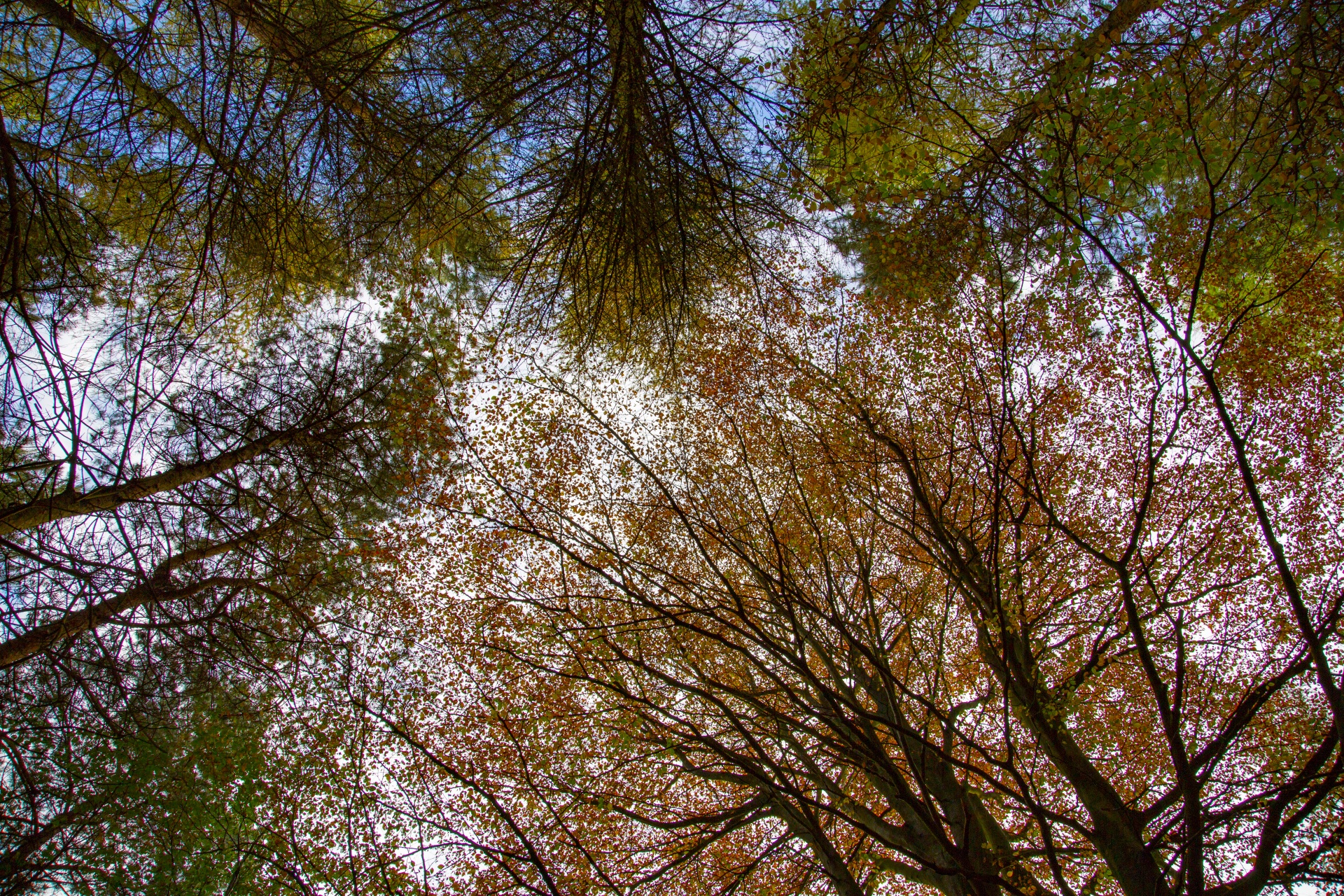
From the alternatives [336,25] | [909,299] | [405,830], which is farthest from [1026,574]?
[336,25]

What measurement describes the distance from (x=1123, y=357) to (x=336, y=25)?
8.52 m

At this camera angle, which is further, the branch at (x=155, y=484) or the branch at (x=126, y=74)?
the branch at (x=155, y=484)

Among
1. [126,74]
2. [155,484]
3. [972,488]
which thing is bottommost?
[972,488]

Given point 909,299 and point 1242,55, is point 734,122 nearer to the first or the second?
point 909,299

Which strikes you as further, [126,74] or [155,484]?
[155,484]

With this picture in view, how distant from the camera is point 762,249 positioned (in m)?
5.35

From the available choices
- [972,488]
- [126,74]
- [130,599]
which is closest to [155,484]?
[130,599]

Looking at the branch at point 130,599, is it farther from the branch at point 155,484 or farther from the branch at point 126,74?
the branch at point 126,74

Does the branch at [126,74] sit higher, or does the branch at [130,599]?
the branch at [126,74]

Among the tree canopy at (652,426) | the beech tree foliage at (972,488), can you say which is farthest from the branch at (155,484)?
the beech tree foliage at (972,488)

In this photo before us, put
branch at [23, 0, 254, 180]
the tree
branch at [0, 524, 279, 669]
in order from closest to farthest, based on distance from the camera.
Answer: branch at [23, 0, 254, 180], branch at [0, 524, 279, 669], the tree

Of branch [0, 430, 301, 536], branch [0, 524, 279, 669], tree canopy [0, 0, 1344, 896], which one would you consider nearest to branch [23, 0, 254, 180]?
tree canopy [0, 0, 1344, 896]

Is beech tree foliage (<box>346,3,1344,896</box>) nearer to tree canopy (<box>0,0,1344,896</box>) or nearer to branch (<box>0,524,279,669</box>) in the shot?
tree canopy (<box>0,0,1344,896</box>)

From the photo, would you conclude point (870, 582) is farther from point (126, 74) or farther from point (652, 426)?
point (126, 74)
